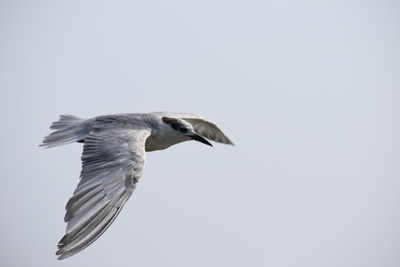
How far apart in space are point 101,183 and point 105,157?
75cm

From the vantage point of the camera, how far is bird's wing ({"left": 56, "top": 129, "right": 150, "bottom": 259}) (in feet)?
27.9

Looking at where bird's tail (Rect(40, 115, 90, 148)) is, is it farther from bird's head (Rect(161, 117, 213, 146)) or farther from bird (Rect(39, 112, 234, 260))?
bird's head (Rect(161, 117, 213, 146))

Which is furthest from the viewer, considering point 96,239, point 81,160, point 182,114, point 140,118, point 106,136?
point 182,114

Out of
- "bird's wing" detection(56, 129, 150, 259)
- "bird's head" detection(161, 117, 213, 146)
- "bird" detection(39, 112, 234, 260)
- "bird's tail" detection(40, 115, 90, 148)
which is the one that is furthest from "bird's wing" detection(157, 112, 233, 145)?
"bird's wing" detection(56, 129, 150, 259)

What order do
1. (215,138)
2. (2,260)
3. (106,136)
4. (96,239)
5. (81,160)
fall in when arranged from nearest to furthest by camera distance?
1. (96,239)
2. (81,160)
3. (106,136)
4. (215,138)
5. (2,260)

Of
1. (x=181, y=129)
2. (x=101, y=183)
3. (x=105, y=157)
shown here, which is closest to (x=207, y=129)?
(x=181, y=129)

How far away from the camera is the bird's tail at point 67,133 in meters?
12.2

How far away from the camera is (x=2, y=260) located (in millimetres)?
132250

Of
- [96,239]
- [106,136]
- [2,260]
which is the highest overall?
[2,260]

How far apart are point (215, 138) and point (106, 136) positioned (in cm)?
485

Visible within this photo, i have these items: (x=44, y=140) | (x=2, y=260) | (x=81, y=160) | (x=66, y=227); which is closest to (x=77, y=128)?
(x=44, y=140)

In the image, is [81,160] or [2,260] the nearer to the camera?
[81,160]

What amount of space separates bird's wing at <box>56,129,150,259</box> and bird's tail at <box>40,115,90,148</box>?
1.01m

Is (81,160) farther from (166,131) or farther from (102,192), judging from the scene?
(166,131)
